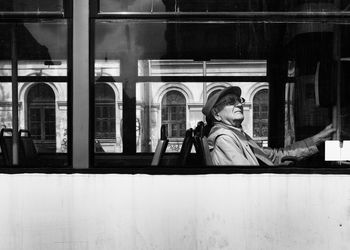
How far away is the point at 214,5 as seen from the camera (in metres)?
3.90

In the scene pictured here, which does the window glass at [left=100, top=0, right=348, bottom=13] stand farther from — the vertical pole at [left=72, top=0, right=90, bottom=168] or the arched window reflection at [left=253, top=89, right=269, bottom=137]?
the arched window reflection at [left=253, top=89, right=269, bottom=137]

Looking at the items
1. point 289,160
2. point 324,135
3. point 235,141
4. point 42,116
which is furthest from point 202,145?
point 42,116

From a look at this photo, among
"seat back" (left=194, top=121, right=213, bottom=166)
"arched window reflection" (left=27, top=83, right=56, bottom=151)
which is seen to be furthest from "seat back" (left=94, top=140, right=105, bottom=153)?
"seat back" (left=194, top=121, right=213, bottom=166)

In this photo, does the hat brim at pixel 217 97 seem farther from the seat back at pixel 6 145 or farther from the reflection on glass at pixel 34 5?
the seat back at pixel 6 145

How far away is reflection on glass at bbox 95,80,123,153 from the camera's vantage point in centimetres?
393

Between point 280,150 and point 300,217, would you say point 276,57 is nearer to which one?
point 280,150

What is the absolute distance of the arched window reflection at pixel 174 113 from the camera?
3949mm

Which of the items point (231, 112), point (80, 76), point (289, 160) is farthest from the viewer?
point (231, 112)

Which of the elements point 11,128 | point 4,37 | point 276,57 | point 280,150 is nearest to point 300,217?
point 280,150

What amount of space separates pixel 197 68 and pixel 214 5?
44 centimetres

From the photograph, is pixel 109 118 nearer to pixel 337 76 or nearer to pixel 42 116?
pixel 42 116

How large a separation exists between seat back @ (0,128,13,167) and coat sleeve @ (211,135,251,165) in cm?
140

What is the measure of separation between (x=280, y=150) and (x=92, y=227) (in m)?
1.38

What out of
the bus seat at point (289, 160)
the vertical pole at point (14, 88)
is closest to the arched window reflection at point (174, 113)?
the bus seat at point (289, 160)
